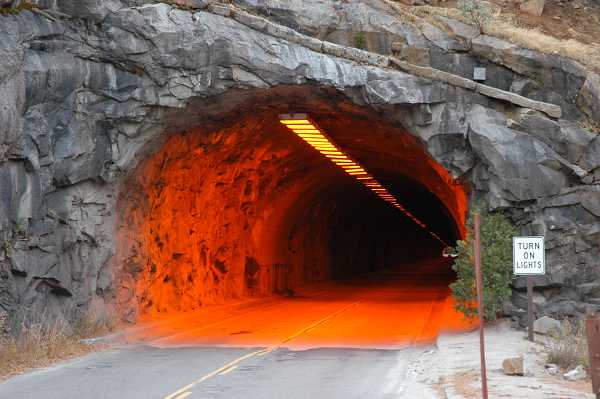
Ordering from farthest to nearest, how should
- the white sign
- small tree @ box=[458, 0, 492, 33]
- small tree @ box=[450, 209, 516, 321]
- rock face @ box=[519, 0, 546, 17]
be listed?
rock face @ box=[519, 0, 546, 17], small tree @ box=[458, 0, 492, 33], small tree @ box=[450, 209, 516, 321], the white sign

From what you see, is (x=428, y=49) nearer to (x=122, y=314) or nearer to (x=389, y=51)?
(x=389, y=51)

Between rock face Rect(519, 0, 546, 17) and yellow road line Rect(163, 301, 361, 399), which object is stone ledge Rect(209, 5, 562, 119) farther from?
yellow road line Rect(163, 301, 361, 399)

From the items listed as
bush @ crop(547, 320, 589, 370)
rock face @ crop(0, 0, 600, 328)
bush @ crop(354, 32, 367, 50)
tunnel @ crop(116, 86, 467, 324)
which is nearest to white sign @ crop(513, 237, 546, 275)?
bush @ crop(547, 320, 589, 370)

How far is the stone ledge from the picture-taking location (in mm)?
22016

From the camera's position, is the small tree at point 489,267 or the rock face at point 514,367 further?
the small tree at point 489,267

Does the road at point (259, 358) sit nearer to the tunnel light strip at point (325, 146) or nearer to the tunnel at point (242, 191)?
the tunnel at point (242, 191)

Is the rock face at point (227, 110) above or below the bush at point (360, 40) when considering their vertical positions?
below

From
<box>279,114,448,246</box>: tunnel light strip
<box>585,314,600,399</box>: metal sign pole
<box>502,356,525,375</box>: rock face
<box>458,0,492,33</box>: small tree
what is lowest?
<box>502,356,525,375</box>: rock face

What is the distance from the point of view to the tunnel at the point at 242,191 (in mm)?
23594

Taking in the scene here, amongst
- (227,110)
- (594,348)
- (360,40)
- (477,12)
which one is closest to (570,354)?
(594,348)

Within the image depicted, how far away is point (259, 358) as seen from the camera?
1747 cm

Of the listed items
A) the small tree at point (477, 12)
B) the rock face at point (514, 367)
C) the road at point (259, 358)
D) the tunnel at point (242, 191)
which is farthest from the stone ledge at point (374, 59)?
the rock face at point (514, 367)

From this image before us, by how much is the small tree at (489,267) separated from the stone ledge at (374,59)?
3188mm

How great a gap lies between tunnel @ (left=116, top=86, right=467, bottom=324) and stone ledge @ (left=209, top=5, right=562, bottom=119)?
1208 millimetres
